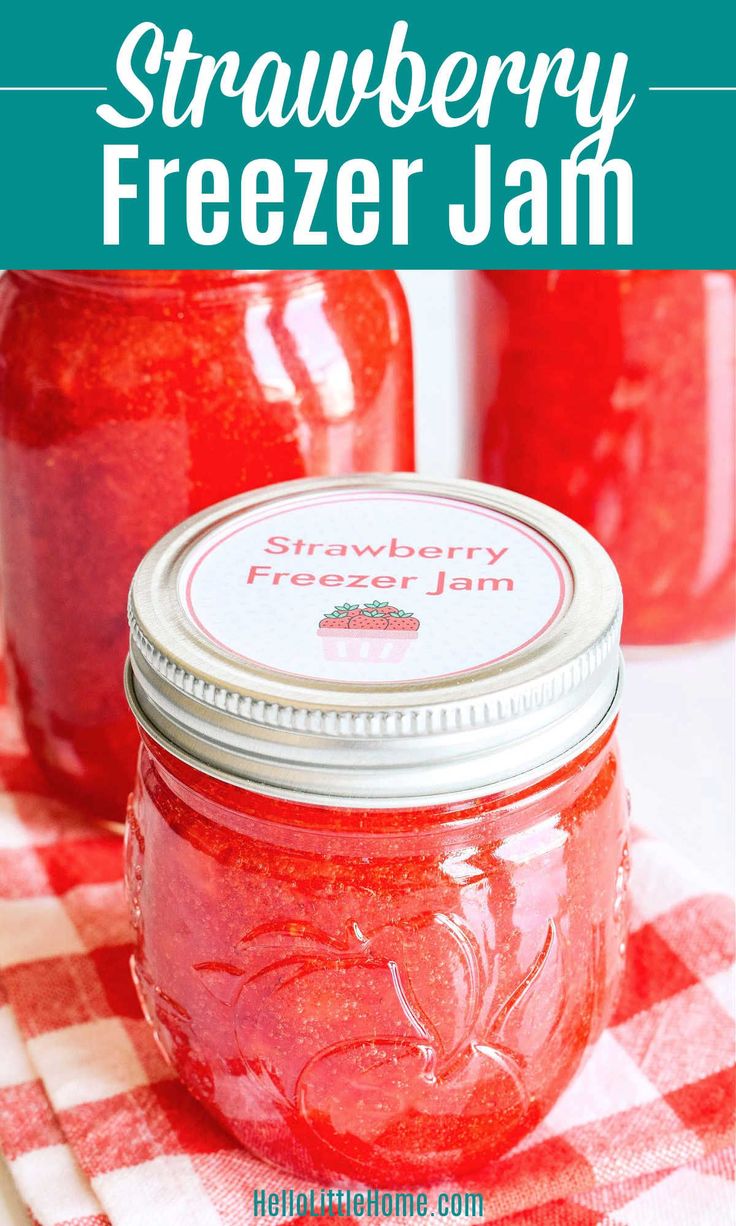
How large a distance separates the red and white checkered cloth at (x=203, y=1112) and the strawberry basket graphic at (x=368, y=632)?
0.35 m

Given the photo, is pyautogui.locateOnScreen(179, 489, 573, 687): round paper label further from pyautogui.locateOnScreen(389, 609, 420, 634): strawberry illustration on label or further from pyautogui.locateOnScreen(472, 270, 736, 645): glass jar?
pyautogui.locateOnScreen(472, 270, 736, 645): glass jar

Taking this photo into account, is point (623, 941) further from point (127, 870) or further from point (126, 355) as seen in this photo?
point (126, 355)

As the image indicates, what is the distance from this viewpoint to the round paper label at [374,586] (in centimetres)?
85

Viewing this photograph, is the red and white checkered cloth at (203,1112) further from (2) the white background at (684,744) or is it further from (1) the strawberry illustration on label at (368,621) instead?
(1) the strawberry illustration on label at (368,621)

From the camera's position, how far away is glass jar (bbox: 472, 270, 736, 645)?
1.29 meters

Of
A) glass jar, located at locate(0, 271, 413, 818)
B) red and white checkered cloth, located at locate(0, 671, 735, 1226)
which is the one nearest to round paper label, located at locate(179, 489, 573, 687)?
glass jar, located at locate(0, 271, 413, 818)

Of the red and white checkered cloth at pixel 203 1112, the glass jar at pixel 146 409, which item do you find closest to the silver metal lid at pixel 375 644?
the glass jar at pixel 146 409

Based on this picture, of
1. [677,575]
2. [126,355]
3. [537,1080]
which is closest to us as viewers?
[537,1080]

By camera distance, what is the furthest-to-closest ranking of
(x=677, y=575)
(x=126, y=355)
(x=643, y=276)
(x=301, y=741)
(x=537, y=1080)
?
1. (x=677, y=575)
2. (x=643, y=276)
3. (x=126, y=355)
4. (x=537, y=1080)
5. (x=301, y=741)

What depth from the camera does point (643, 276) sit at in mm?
1269

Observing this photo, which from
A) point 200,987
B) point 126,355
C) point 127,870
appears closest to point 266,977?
point 200,987

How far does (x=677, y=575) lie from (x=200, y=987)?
0.69 meters

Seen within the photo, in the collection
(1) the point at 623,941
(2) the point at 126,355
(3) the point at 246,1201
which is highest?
(2) the point at 126,355

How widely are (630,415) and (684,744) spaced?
11.5 inches
